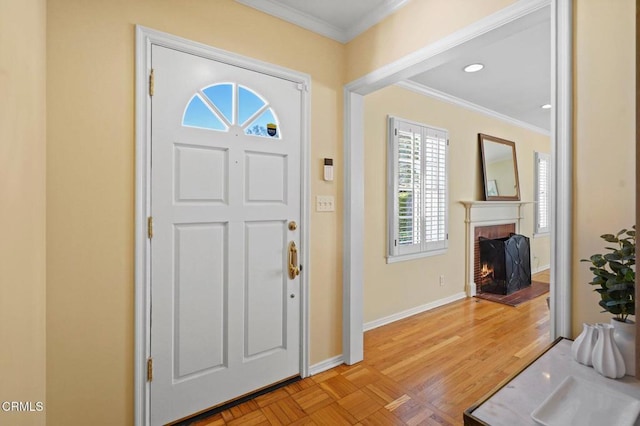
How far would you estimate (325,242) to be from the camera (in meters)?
2.33

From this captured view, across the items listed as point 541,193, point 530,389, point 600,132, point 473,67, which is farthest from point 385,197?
point 541,193

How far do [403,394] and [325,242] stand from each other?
1.16m

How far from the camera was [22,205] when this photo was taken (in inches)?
38.6

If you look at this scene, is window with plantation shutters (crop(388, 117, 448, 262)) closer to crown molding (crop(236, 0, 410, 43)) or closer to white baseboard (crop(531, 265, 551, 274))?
crown molding (crop(236, 0, 410, 43))

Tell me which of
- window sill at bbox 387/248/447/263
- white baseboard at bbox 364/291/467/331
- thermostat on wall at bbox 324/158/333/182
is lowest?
white baseboard at bbox 364/291/467/331

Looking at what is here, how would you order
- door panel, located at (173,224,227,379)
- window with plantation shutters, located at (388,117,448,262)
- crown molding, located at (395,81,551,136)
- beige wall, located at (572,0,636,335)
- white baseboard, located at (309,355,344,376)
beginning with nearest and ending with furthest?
beige wall, located at (572,0,636,335), door panel, located at (173,224,227,379), white baseboard, located at (309,355,344,376), window with plantation shutters, located at (388,117,448,262), crown molding, located at (395,81,551,136)

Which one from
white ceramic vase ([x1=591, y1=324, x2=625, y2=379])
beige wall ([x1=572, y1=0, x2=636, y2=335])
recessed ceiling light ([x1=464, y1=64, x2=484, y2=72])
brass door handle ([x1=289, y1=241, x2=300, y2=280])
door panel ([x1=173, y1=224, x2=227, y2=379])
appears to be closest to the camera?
white ceramic vase ([x1=591, y1=324, x2=625, y2=379])

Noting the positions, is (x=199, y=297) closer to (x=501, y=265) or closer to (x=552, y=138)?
(x=552, y=138)

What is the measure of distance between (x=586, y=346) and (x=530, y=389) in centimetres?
30

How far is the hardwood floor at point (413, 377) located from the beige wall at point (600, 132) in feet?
3.65

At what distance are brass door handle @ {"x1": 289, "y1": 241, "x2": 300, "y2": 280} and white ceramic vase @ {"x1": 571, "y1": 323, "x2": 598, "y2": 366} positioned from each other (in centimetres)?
153

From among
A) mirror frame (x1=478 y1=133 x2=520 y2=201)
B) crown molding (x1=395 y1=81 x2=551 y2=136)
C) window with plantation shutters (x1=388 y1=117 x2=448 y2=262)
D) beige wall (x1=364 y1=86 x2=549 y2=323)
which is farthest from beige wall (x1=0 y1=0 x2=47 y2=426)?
mirror frame (x1=478 y1=133 x2=520 y2=201)

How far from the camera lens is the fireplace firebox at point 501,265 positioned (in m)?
4.09

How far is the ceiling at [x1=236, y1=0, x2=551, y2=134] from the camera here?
184 centimetres
